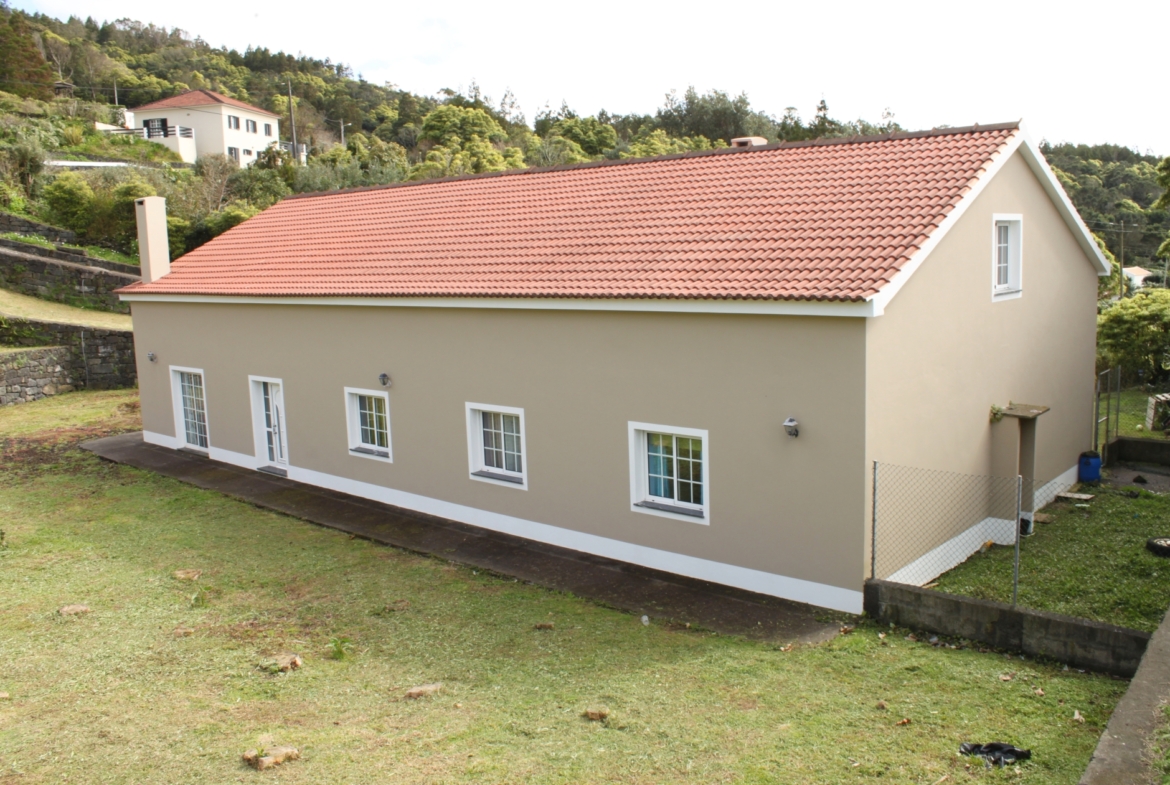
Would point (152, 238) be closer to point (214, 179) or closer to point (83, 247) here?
point (83, 247)

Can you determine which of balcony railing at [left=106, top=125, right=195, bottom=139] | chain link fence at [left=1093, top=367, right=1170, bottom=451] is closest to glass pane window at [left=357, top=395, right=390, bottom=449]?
chain link fence at [left=1093, top=367, right=1170, bottom=451]

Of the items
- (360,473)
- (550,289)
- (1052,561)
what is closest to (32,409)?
(360,473)

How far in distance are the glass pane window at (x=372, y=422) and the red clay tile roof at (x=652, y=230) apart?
1.95m

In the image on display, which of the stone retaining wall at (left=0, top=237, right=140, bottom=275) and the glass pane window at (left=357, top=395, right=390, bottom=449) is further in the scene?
the stone retaining wall at (left=0, top=237, right=140, bottom=275)

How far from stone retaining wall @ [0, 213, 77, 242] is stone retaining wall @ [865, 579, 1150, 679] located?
35163mm

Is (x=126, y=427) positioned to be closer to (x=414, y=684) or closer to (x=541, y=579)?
(x=541, y=579)

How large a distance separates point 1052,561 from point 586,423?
21.0 feet

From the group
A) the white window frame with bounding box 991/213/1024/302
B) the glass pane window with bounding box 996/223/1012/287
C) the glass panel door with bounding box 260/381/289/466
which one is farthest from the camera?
the glass panel door with bounding box 260/381/289/466

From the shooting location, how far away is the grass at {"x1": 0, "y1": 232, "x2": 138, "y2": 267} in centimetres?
3222

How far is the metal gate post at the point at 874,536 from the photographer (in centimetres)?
966

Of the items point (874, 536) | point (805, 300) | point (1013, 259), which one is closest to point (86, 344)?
point (805, 300)

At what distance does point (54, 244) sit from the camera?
3338 centimetres

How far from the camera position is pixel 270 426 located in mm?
17266

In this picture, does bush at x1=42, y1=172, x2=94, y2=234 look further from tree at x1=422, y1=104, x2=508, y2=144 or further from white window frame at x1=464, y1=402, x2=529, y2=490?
white window frame at x1=464, y1=402, x2=529, y2=490
